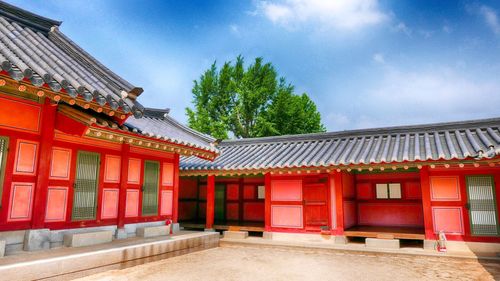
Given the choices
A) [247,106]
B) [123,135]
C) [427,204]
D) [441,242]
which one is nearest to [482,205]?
[427,204]

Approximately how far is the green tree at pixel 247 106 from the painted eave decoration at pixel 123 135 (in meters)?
16.9

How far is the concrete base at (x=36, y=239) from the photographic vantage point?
6.11 meters

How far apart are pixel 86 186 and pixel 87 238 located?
1.27m

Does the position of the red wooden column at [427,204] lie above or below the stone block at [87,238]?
above

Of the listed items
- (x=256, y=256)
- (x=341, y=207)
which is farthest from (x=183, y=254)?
(x=341, y=207)

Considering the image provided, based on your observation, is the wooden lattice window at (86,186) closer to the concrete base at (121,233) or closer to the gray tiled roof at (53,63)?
the concrete base at (121,233)

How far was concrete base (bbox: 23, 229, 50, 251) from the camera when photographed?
6113 mm

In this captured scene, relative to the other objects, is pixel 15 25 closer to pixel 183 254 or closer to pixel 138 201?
pixel 138 201

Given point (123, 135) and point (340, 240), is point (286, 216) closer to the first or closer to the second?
point (340, 240)

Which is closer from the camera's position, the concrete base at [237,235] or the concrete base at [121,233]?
the concrete base at [121,233]

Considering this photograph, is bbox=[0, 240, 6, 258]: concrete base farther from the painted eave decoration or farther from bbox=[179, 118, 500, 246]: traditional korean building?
bbox=[179, 118, 500, 246]: traditional korean building

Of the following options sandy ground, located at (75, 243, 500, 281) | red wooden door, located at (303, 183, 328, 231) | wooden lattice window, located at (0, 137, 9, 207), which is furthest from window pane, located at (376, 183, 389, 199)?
wooden lattice window, located at (0, 137, 9, 207)

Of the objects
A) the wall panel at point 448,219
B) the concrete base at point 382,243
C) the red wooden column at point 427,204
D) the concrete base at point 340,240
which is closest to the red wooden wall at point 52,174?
the concrete base at point 340,240

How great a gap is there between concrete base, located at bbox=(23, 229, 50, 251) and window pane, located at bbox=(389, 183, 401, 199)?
421 inches
